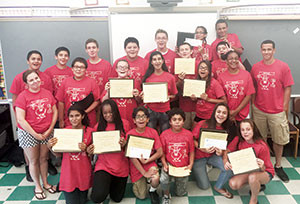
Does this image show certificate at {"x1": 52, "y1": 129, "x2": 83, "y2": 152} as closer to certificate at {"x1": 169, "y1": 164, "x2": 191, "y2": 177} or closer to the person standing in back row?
certificate at {"x1": 169, "y1": 164, "x2": 191, "y2": 177}

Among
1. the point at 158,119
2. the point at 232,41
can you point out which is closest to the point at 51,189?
the point at 158,119

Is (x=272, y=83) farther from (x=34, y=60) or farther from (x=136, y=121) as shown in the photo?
(x=34, y=60)

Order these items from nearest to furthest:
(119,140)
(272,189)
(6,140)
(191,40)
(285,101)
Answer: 1. (119,140)
2. (272,189)
3. (285,101)
4. (191,40)
5. (6,140)

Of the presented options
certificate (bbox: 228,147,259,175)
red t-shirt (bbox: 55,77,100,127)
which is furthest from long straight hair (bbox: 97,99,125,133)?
certificate (bbox: 228,147,259,175)

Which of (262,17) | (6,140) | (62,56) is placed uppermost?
(262,17)

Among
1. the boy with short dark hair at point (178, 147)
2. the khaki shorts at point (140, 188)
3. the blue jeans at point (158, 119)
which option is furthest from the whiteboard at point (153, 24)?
the khaki shorts at point (140, 188)

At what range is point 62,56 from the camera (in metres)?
3.27

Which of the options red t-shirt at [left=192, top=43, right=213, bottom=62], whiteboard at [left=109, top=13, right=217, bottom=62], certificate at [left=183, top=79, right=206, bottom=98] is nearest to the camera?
certificate at [left=183, top=79, right=206, bottom=98]

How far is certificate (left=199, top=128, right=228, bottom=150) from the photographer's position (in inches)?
109

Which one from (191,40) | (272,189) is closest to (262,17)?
(191,40)

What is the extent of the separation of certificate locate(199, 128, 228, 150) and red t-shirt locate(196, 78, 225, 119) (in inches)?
15.2

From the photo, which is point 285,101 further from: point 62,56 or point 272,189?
point 62,56

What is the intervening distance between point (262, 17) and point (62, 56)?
9.47 ft

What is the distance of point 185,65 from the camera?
323cm
